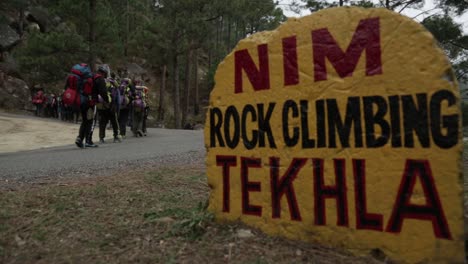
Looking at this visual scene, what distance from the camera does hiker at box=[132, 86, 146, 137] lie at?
40.2 ft

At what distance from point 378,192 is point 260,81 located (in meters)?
1.08

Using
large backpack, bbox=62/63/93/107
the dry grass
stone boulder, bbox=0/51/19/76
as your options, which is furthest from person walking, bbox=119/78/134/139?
stone boulder, bbox=0/51/19/76

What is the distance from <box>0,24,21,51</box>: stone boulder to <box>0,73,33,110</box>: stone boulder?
10.1ft

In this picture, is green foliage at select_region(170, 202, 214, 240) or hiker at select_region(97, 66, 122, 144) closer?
green foliage at select_region(170, 202, 214, 240)

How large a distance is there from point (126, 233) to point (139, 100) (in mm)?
9752

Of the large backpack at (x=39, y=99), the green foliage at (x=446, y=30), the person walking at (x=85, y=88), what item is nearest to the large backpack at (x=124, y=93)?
the person walking at (x=85, y=88)

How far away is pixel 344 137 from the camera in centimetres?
261

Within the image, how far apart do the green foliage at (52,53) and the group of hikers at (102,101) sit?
369 inches

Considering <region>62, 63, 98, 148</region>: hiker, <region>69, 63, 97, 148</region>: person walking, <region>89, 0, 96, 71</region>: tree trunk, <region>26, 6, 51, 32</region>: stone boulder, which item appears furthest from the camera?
<region>26, 6, 51, 32</region>: stone boulder

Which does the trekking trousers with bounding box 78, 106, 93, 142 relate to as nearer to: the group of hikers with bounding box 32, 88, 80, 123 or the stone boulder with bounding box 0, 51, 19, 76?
the group of hikers with bounding box 32, 88, 80, 123

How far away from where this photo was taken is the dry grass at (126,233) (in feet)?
8.15

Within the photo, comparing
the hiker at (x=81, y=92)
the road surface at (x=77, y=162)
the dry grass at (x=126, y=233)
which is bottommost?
the dry grass at (x=126, y=233)

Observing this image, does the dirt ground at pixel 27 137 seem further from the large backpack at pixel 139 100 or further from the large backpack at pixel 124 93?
the large backpack at pixel 139 100

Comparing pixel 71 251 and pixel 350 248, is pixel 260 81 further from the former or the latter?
pixel 71 251
